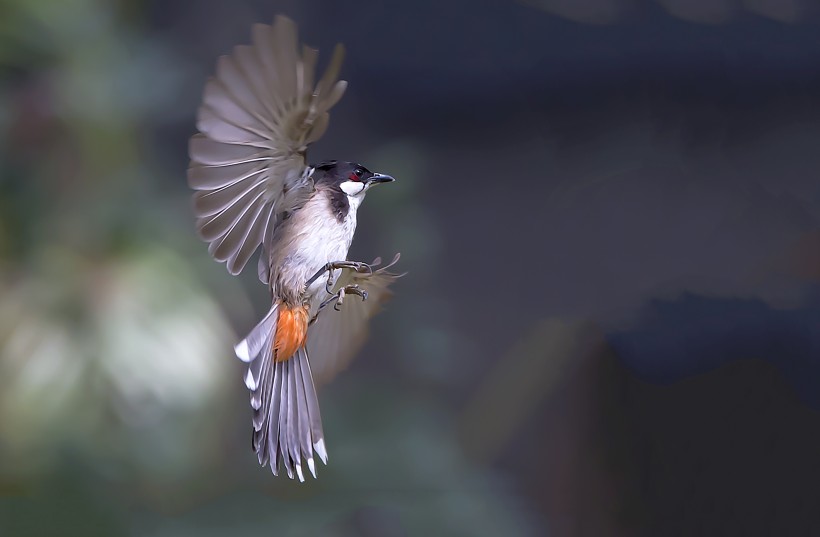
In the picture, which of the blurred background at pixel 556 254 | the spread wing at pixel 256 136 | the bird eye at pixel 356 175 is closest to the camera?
the spread wing at pixel 256 136

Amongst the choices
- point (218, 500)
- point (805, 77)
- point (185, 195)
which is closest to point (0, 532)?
point (218, 500)

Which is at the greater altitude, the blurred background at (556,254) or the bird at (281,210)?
the blurred background at (556,254)

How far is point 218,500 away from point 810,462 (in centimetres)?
101

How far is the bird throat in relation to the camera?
0.59 metres

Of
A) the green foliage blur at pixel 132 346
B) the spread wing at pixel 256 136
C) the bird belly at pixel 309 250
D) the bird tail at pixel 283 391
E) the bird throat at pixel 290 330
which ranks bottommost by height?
the bird tail at pixel 283 391

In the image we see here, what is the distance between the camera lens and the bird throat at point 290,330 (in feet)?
1.92

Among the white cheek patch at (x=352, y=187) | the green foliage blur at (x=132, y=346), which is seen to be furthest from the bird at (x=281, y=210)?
the green foliage blur at (x=132, y=346)

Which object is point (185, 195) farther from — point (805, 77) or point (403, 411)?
point (805, 77)

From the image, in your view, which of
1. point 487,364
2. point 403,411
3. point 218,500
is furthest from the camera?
point 487,364

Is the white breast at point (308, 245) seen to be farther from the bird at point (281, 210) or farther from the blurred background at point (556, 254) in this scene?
the blurred background at point (556, 254)

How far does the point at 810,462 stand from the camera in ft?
6.01

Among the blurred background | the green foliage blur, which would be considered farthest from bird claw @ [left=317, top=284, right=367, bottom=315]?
the blurred background

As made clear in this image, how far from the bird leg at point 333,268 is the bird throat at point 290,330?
3cm

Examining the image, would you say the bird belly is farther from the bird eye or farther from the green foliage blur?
the green foliage blur
